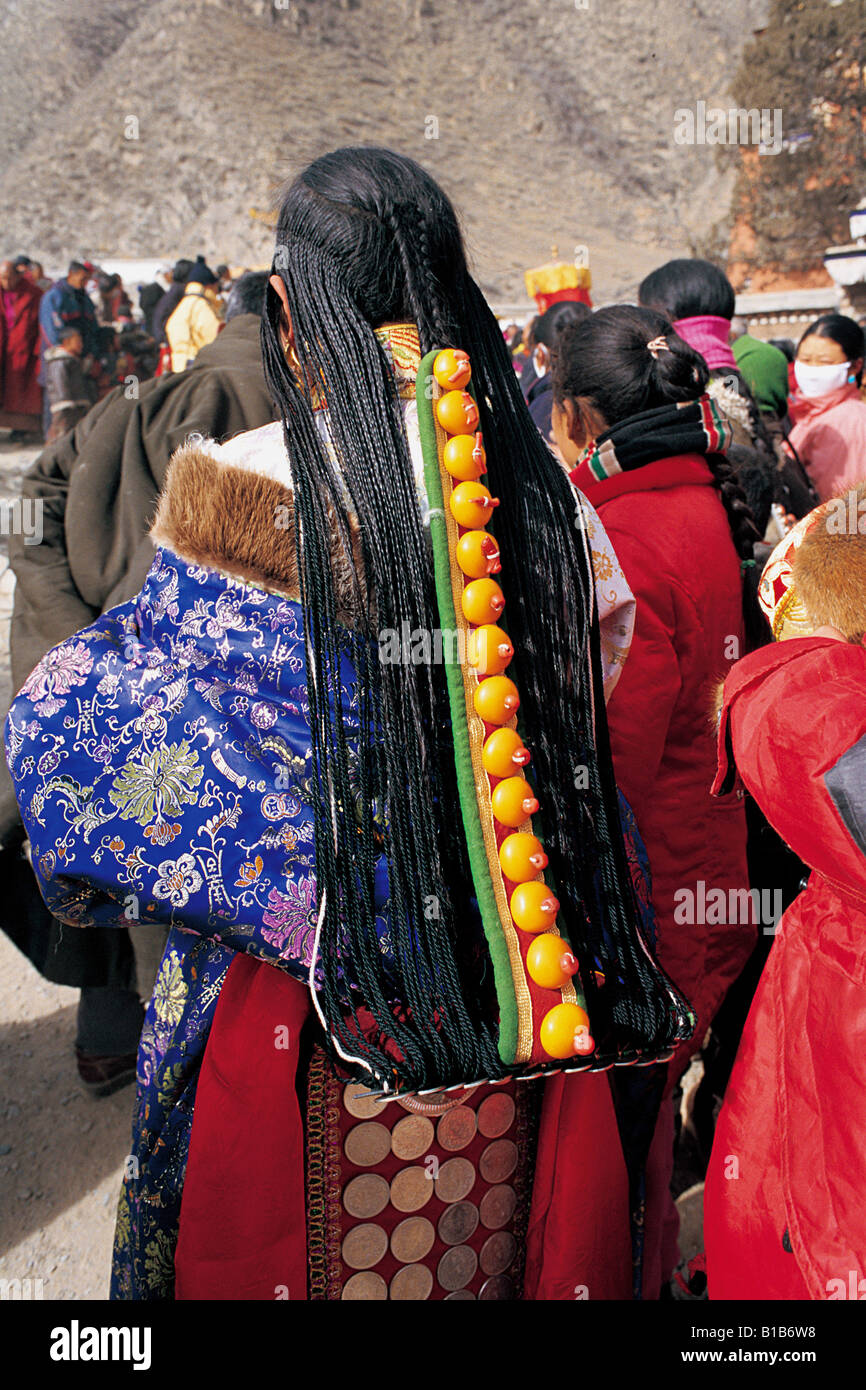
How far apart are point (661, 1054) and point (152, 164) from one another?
4227 centimetres

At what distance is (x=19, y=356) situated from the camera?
1102 centimetres

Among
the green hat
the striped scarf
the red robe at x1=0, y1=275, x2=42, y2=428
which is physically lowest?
the striped scarf

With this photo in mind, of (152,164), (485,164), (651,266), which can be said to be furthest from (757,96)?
(152,164)

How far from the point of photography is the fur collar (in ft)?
3.87

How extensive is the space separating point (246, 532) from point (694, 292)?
98.6 inches

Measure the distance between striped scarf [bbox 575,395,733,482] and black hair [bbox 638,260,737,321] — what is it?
139 centimetres

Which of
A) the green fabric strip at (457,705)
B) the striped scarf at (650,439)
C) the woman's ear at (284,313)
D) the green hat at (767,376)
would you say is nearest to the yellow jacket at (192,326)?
the green hat at (767,376)

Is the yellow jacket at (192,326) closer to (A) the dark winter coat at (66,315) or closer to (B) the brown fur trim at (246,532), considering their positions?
(A) the dark winter coat at (66,315)

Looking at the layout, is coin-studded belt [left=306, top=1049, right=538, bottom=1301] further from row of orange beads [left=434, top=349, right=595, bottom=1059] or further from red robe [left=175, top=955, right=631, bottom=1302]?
row of orange beads [left=434, top=349, right=595, bottom=1059]

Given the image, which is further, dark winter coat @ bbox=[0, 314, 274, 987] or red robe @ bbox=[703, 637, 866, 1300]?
dark winter coat @ bbox=[0, 314, 274, 987]

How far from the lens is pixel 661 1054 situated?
1.23 m

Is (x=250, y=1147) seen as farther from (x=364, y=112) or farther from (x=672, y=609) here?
(x=364, y=112)

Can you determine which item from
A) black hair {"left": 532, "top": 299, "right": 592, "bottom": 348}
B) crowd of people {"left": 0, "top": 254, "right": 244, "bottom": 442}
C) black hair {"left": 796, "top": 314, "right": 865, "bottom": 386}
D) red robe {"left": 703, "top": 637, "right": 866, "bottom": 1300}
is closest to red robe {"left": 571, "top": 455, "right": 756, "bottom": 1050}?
red robe {"left": 703, "top": 637, "right": 866, "bottom": 1300}

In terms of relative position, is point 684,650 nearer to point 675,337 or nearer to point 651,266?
point 675,337
